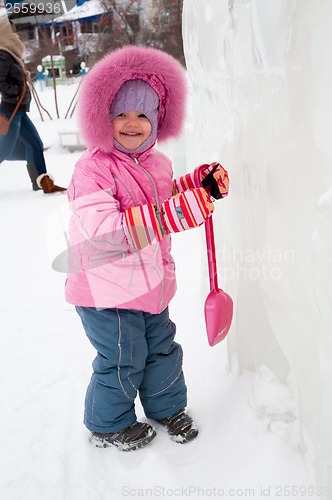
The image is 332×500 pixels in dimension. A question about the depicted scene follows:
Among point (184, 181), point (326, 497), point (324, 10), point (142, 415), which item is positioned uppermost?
point (324, 10)

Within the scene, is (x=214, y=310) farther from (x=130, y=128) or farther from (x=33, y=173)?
(x=33, y=173)

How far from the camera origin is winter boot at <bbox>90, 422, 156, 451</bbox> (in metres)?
1.22

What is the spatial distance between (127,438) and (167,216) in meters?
0.57

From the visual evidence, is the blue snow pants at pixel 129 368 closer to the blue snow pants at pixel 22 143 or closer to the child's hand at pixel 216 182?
the child's hand at pixel 216 182

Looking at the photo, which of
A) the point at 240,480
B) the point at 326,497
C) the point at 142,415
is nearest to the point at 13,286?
the point at 142,415

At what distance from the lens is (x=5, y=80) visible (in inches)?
134

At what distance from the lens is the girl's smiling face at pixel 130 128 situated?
1122 millimetres

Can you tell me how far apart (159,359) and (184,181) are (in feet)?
1.48

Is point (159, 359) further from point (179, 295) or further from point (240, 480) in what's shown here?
point (179, 295)

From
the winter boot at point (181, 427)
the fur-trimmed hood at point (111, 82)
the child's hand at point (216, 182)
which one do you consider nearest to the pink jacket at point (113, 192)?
the fur-trimmed hood at point (111, 82)

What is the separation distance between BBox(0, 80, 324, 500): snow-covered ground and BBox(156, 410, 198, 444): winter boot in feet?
0.06

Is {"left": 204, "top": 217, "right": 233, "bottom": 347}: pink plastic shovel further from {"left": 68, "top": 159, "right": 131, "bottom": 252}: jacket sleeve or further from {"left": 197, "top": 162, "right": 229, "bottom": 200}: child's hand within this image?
{"left": 68, "top": 159, "right": 131, "bottom": 252}: jacket sleeve

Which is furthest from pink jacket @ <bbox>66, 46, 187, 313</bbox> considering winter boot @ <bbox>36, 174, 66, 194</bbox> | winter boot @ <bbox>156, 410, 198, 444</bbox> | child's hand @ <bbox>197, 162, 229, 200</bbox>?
winter boot @ <bbox>36, 174, 66, 194</bbox>

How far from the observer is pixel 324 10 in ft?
2.64
